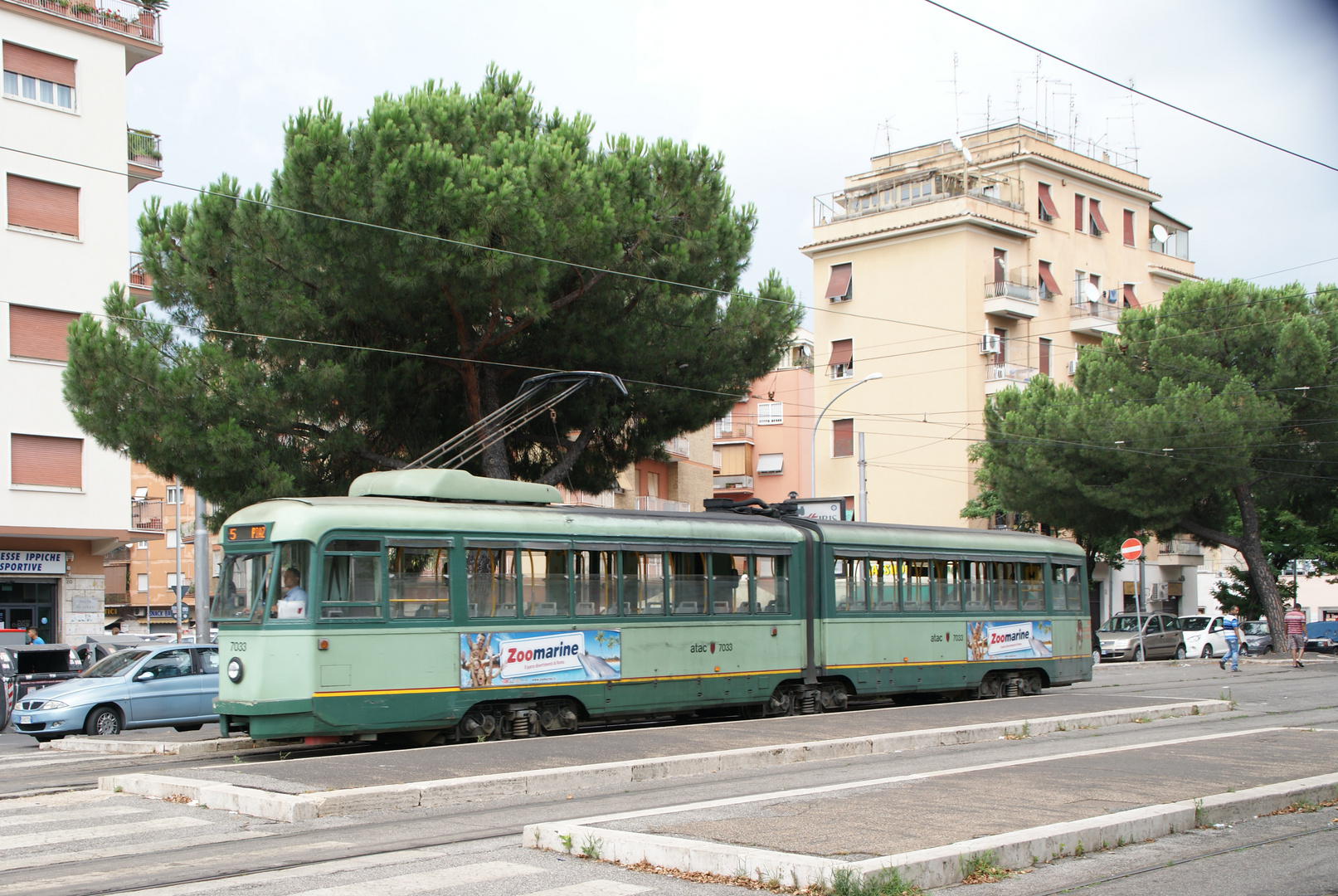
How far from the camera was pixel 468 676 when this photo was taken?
1482 centimetres

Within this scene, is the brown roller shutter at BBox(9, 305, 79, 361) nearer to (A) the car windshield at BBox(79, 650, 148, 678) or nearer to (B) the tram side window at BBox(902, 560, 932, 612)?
(A) the car windshield at BBox(79, 650, 148, 678)

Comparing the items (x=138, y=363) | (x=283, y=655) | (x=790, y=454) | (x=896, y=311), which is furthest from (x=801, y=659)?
(x=790, y=454)

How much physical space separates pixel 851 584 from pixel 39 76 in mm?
24962

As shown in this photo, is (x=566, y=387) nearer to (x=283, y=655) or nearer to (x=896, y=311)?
(x=283, y=655)

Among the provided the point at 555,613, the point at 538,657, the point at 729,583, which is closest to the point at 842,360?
the point at 729,583

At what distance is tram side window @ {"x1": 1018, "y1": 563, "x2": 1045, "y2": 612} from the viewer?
2253 centimetres

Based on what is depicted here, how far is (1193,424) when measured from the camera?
35.8 metres

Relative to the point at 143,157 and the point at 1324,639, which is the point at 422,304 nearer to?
the point at 143,157

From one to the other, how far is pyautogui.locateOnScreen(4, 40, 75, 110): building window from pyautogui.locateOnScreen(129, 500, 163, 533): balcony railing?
1148 cm

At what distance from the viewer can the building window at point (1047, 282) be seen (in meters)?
48.4

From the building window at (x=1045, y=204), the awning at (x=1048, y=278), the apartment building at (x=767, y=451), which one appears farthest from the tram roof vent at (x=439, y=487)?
the apartment building at (x=767, y=451)

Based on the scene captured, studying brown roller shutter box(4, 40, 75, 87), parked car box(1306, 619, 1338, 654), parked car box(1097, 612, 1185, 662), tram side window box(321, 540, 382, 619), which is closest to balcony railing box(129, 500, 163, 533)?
brown roller shutter box(4, 40, 75, 87)

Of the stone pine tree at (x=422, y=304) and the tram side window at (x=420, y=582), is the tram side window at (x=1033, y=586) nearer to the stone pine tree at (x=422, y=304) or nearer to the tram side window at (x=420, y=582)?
the stone pine tree at (x=422, y=304)

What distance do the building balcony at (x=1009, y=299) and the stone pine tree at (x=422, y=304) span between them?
24.2 metres
